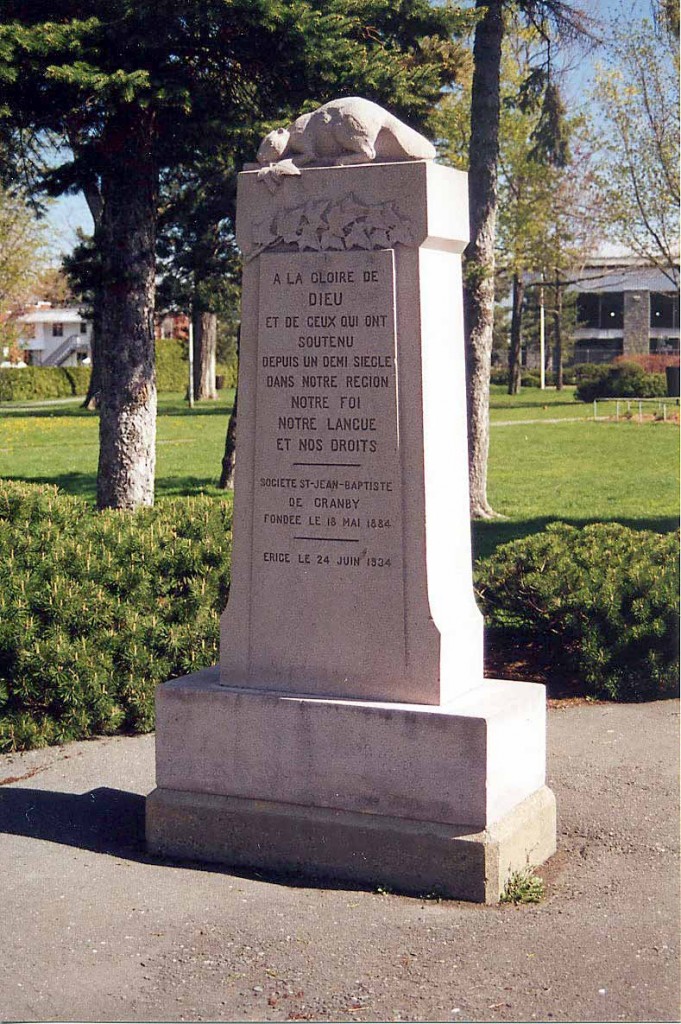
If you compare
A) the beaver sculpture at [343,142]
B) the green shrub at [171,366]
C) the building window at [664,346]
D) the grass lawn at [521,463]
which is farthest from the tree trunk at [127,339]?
the building window at [664,346]

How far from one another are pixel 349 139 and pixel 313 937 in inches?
118

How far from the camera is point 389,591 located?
499 centimetres

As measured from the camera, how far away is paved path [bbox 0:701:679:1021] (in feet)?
12.9

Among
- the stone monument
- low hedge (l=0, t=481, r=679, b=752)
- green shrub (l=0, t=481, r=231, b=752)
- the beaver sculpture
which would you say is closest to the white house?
low hedge (l=0, t=481, r=679, b=752)

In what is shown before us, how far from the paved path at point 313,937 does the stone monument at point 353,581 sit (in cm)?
24

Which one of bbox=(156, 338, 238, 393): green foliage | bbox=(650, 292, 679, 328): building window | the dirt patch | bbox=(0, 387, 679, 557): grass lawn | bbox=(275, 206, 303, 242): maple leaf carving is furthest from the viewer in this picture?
bbox=(650, 292, 679, 328): building window

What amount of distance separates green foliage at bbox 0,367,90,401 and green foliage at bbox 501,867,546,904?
40776mm

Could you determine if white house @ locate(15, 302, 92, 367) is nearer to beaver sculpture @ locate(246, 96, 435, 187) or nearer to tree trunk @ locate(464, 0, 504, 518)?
tree trunk @ locate(464, 0, 504, 518)

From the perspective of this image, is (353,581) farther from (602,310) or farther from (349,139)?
(602,310)

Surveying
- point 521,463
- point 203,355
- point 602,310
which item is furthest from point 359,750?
point 602,310

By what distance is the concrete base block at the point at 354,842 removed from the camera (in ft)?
15.5

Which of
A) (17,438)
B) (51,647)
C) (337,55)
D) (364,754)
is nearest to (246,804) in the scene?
(364,754)

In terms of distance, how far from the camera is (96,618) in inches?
279

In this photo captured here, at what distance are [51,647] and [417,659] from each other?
262 cm
